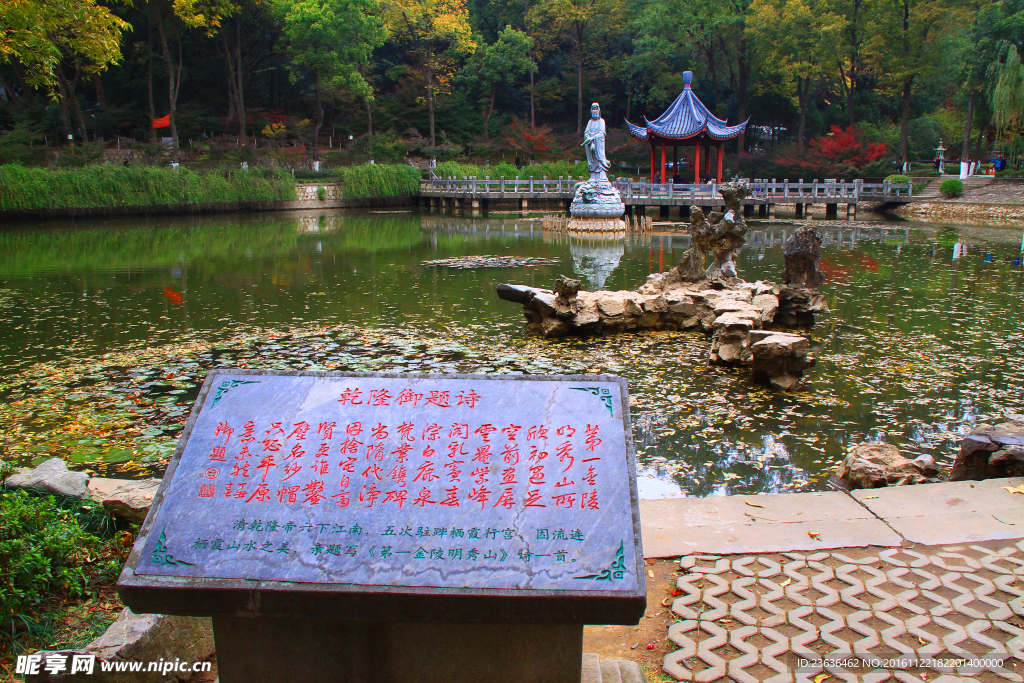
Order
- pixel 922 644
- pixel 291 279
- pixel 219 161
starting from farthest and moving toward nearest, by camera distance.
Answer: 1. pixel 219 161
2. pixel 291 279
3. pixel 922 644

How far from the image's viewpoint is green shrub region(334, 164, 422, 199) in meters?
28.9

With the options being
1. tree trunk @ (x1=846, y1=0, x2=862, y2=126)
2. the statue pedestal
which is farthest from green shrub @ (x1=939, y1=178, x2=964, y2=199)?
the statue pedestal

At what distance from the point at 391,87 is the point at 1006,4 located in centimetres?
2872

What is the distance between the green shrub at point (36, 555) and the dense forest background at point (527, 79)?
25535 mm

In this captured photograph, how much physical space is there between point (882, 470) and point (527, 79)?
38.7 meters

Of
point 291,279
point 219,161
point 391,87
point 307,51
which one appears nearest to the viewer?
point 291,279

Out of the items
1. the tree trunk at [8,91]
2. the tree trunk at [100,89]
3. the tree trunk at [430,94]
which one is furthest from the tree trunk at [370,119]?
the tree trunk at [8,91]

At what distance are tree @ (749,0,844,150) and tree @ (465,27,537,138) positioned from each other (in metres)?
10.9

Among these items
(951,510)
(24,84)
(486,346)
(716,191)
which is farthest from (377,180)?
(951,510)

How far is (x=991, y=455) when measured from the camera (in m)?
3.94

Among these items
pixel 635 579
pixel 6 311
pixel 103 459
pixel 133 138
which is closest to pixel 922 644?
pixel 635 579

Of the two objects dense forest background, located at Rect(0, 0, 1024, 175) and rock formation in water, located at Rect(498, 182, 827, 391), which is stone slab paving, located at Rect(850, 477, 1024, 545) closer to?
rock formation in water, located at Rect(498, 182, 827, 391)

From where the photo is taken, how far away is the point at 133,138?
3111 centimetres

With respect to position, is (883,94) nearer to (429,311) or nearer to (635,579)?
(429,311)
